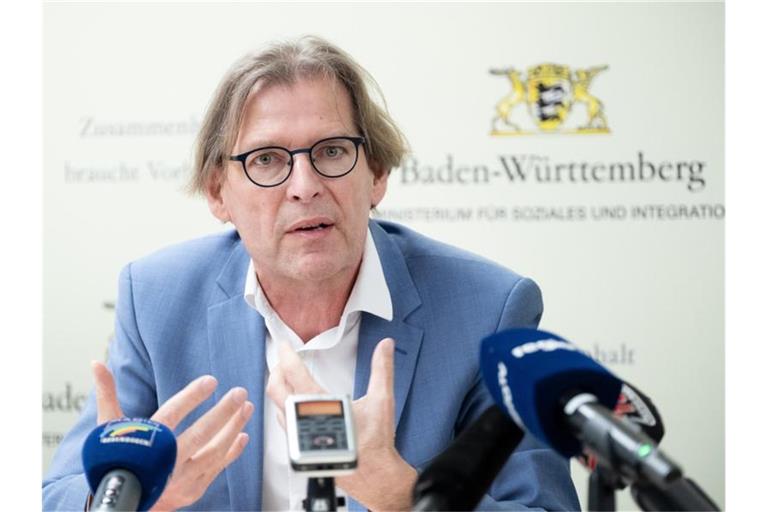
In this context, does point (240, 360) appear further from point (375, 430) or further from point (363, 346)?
point (375, 430)

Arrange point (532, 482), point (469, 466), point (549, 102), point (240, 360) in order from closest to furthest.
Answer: point (469, 466) < point (532, 482) < point (240, 360) < point (549, 102)

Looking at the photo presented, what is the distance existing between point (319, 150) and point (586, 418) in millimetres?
1048

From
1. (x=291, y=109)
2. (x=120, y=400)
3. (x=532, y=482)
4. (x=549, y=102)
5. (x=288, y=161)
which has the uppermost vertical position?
(x=549, y=102)

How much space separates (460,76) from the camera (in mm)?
3301

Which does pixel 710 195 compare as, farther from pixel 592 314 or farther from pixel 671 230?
pixel 592 314

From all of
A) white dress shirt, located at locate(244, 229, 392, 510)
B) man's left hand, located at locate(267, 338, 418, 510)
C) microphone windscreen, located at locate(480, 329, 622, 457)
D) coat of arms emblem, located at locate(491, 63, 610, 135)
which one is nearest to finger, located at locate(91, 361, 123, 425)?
man's left hand, located at locate(267, 338, 418, 510)

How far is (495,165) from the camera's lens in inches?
129

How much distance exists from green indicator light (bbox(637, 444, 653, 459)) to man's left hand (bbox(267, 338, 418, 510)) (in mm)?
560

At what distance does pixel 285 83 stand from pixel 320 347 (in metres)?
0.55

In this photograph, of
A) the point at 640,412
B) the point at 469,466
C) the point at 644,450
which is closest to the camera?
the point at 644,450

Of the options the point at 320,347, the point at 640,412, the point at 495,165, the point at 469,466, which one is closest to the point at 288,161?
the point at 320,347

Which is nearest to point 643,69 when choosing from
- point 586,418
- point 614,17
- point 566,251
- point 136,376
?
point 614,17

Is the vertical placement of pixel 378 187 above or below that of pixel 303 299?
above

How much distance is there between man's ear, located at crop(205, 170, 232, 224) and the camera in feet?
6.70
